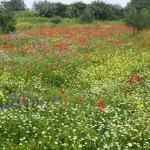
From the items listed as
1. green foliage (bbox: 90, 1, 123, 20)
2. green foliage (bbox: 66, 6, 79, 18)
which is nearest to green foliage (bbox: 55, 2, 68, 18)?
green foliage (bbox: 66, 6, 79, 18)

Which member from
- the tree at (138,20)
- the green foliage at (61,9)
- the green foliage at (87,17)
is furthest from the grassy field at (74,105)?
the green foliage at (61,9)

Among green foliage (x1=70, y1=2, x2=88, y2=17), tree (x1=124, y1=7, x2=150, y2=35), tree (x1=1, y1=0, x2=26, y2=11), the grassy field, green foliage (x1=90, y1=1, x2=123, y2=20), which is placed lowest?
the grassy field

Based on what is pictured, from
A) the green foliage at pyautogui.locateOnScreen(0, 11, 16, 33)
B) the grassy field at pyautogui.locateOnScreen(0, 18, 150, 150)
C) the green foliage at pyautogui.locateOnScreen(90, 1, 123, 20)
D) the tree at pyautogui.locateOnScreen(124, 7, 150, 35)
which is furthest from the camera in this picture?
the green foliage at pyautogui.locateOnScreen(90, 1, 123, 20)

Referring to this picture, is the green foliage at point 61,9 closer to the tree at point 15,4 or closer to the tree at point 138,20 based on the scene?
the tree at point 15,4

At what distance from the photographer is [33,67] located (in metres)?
14.7

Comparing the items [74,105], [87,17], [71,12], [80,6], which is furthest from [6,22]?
[80,6]

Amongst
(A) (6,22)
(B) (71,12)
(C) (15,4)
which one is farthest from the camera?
(C) (15,4)

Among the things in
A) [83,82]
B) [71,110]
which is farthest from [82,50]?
[71,110]

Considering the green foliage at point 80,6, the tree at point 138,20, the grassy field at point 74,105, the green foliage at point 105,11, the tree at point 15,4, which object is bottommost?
the grassy field at point 74,105

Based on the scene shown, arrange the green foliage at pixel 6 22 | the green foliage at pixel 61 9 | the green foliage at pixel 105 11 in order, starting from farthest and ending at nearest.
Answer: the green foliage at pixel 61 9 < the green foliage at pixel 105 11 < the green foliage at pixel 6 22

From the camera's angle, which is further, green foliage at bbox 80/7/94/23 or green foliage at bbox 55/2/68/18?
green foliage at bbox 55/2/68/18

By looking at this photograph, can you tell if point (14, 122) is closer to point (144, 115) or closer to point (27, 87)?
point (144, 115)

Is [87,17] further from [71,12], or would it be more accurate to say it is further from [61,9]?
[61,9]

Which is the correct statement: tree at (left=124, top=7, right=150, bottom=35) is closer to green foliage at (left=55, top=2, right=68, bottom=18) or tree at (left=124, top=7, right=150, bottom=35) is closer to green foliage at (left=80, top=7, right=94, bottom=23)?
green foliage at (left=80, top=7, right=94, bottom=23)
